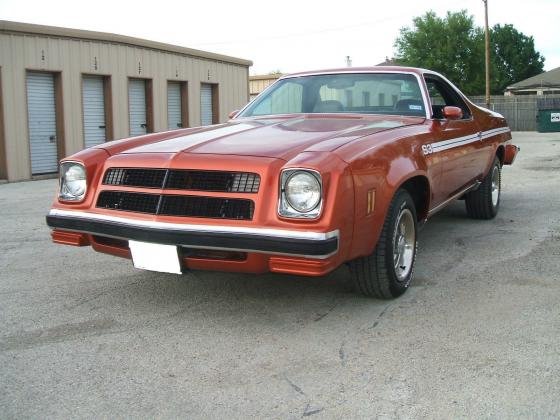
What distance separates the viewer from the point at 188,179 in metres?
3.56

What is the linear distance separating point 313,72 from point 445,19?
173ft

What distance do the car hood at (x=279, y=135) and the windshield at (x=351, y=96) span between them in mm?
186

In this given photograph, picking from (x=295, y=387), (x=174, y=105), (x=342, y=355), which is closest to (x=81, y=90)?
(x=174, y=105)

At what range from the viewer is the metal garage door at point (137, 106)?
16.7 meters

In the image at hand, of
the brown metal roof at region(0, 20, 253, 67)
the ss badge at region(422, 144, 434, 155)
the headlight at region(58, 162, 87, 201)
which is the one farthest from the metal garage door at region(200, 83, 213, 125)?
the headlight at region(58, 162, 87, 201)

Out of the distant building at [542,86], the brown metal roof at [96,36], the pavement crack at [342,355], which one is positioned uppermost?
the distant building at [542,86]

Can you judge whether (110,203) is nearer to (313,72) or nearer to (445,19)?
(313,72)

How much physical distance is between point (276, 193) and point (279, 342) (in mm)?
809

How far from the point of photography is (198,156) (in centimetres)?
363

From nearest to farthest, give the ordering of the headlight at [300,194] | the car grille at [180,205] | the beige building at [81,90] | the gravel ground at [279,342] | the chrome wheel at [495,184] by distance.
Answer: the gravel ground at [279,342]
the headlight at [300,194]
the car grille at [180,205]
the chrome wheel at [495,184]
the beige building at [81,90]

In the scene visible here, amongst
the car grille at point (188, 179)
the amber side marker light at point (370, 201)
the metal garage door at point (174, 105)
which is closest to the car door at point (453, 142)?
the amber side marker light at point (370, 201)

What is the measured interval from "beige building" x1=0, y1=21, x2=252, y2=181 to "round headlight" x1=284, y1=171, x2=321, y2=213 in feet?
37.3

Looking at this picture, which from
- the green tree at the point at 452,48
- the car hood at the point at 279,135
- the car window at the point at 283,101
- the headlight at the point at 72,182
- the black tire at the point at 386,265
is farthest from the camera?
the green tree at the point at 452,48

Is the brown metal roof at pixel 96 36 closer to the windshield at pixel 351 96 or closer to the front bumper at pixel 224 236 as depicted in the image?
the windshield at pixel 351 96
